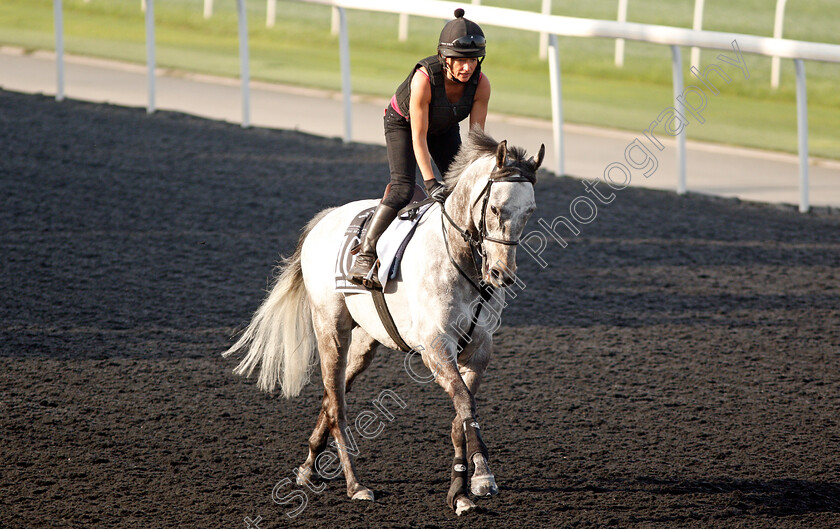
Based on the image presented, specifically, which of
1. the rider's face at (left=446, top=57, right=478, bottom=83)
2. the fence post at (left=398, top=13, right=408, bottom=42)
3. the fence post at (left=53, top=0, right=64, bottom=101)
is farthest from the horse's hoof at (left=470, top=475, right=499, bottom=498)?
the fence post at (left=398, top=13, right=408, bottom=42)

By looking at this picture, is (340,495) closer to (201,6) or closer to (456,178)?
(456,178)

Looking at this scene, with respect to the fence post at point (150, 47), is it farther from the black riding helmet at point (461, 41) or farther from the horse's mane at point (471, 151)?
the horse's mane at point (471, 151)

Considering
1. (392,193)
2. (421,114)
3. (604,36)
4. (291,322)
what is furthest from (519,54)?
(421,114)

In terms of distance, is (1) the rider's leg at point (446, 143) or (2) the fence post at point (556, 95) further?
(2) the fence post at point (556, 95)

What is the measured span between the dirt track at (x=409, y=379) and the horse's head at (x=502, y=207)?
1.23 m

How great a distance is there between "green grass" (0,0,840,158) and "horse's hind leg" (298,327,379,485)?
8523mm

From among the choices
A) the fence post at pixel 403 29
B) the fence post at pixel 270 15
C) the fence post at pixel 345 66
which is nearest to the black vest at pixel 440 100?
the fence post at pixel 345 66

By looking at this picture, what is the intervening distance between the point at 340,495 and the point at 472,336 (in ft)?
3.35

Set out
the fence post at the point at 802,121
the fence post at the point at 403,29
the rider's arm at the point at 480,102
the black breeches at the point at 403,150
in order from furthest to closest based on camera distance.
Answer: the fence post at the point at 403,29, the fence post at the point at 802,121, the black breeches at the point at 403,150, the rider's arm at the point at 480,102

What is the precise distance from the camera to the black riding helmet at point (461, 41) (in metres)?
4.11

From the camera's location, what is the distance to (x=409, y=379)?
5941 millimetres

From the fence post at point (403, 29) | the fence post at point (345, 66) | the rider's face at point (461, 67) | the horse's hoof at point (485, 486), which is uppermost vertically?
the fence post at point (403, 29)

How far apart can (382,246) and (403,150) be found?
0.49 m

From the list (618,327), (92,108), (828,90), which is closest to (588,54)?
(828,90)
